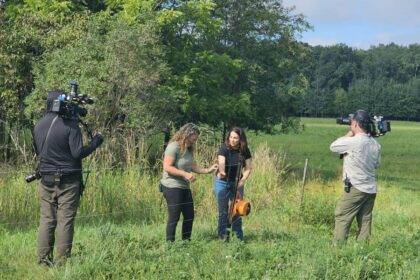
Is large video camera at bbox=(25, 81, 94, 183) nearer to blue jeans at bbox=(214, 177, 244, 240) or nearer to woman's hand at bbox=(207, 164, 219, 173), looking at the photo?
woman's hand at bbox=(207, 164, 219, 173)

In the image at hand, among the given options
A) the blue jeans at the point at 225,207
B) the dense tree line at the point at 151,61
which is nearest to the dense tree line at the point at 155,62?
the dense tree line at the point at 151,61

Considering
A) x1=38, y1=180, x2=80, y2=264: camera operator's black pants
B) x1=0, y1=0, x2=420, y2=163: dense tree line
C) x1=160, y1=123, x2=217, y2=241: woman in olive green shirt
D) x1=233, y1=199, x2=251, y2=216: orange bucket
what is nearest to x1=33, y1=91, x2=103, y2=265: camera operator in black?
x1=38, y1=180, x2=80, y2=264: camera operator's black pants

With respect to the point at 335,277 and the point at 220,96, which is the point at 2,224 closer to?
the point at 335,277

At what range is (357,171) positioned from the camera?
7.45 meters

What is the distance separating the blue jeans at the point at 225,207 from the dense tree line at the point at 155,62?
4.78 metres

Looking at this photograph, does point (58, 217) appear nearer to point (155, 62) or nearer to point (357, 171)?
point (357, 171)

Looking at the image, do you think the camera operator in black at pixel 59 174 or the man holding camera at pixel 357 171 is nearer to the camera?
the camera operator in black at pixel 59 174

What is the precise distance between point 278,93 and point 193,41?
5.61 m

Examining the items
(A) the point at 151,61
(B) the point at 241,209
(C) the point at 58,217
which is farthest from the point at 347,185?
(A) the point at 151,61

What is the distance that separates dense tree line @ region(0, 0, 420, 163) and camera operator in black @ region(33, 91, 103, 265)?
6.18 meters

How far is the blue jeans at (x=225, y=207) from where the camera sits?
8.05 metres

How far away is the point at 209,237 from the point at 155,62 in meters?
8.40

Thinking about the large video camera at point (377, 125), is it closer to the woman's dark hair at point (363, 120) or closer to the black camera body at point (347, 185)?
the woman's dark hair at point (363, 120)

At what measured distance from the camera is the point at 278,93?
956 inches
